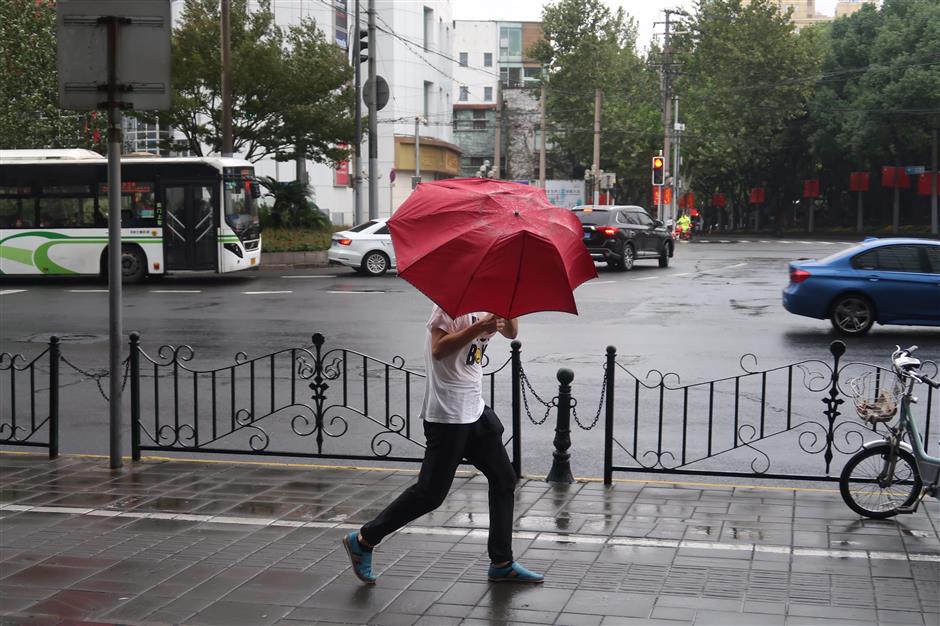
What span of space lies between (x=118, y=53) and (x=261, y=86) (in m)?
24.4

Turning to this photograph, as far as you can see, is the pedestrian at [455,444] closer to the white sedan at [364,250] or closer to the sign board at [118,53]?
the sign board at [118,53]

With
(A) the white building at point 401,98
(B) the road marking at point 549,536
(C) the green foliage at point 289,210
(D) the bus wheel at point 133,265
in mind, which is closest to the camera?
(B) the road marking at point 549,536

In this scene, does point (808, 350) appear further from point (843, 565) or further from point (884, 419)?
point (843, 565)

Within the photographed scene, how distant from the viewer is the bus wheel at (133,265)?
25.0 metres

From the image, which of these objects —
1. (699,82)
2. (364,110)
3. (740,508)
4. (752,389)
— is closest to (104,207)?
(752,389)

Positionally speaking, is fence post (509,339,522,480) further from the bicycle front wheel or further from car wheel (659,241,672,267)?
car wheel (659,241,672,267)

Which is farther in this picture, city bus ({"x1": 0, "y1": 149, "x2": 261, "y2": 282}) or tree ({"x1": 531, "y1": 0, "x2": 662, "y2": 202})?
tree ({"x1": 531, "y1": 0, "x2": 662, "y2": 202})

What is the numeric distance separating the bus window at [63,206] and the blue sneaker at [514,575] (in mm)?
21828

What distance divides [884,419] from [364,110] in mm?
48219

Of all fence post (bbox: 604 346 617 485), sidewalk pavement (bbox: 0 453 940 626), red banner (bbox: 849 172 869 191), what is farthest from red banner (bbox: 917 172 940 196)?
fence post (bbox: 604 346 617 485)

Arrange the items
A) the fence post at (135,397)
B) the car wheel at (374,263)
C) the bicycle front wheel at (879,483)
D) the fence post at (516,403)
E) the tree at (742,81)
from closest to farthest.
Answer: the bicycle front wheel at (879,483) → the fence post at (516,403) → the fence post at (135,397) → the car wheel at (374,263) → the tree at (742,81)

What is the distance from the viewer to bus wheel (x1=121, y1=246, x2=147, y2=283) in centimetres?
2502

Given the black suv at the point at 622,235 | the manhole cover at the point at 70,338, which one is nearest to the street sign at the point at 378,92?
the black suv at the point at 622,235

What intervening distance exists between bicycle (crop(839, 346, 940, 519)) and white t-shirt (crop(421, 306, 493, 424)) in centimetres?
258
